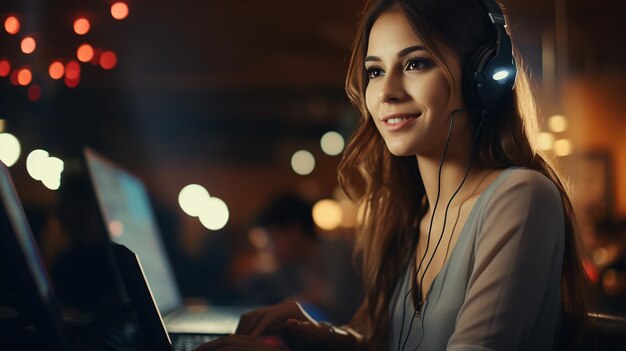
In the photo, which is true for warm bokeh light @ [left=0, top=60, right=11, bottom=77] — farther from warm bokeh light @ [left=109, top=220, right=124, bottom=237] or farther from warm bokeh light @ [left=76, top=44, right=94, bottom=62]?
warm bokeh light @ [left=109, top=220, right=124, bottom=237]

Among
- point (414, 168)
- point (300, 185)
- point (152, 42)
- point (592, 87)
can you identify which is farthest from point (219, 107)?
point (414, 168)

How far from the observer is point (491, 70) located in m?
1.20

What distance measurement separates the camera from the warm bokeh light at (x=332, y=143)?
11.9m

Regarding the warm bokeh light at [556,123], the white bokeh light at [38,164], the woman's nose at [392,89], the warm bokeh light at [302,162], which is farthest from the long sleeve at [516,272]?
the warm bokeh light at [302,162]

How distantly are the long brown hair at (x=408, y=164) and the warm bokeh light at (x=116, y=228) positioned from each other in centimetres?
50

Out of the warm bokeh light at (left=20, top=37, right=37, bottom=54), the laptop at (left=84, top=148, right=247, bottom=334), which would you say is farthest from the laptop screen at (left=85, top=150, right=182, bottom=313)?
the warm bokeh light at (left=20, top=37, right=37, bottom=54)

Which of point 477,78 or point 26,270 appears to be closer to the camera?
point 26,270

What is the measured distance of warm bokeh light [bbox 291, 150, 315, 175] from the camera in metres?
13.3

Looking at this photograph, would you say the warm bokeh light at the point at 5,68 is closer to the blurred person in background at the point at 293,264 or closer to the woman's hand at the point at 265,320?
the blurred person in background at the point at 293,264

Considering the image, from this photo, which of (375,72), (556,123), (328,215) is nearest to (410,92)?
(375,72)

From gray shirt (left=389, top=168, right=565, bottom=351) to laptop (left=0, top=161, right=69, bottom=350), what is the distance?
555 millimetres

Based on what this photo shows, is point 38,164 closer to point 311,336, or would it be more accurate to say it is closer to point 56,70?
point 56,70

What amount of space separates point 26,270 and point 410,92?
26.9 inches

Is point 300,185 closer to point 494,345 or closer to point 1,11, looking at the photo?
point 1,11
